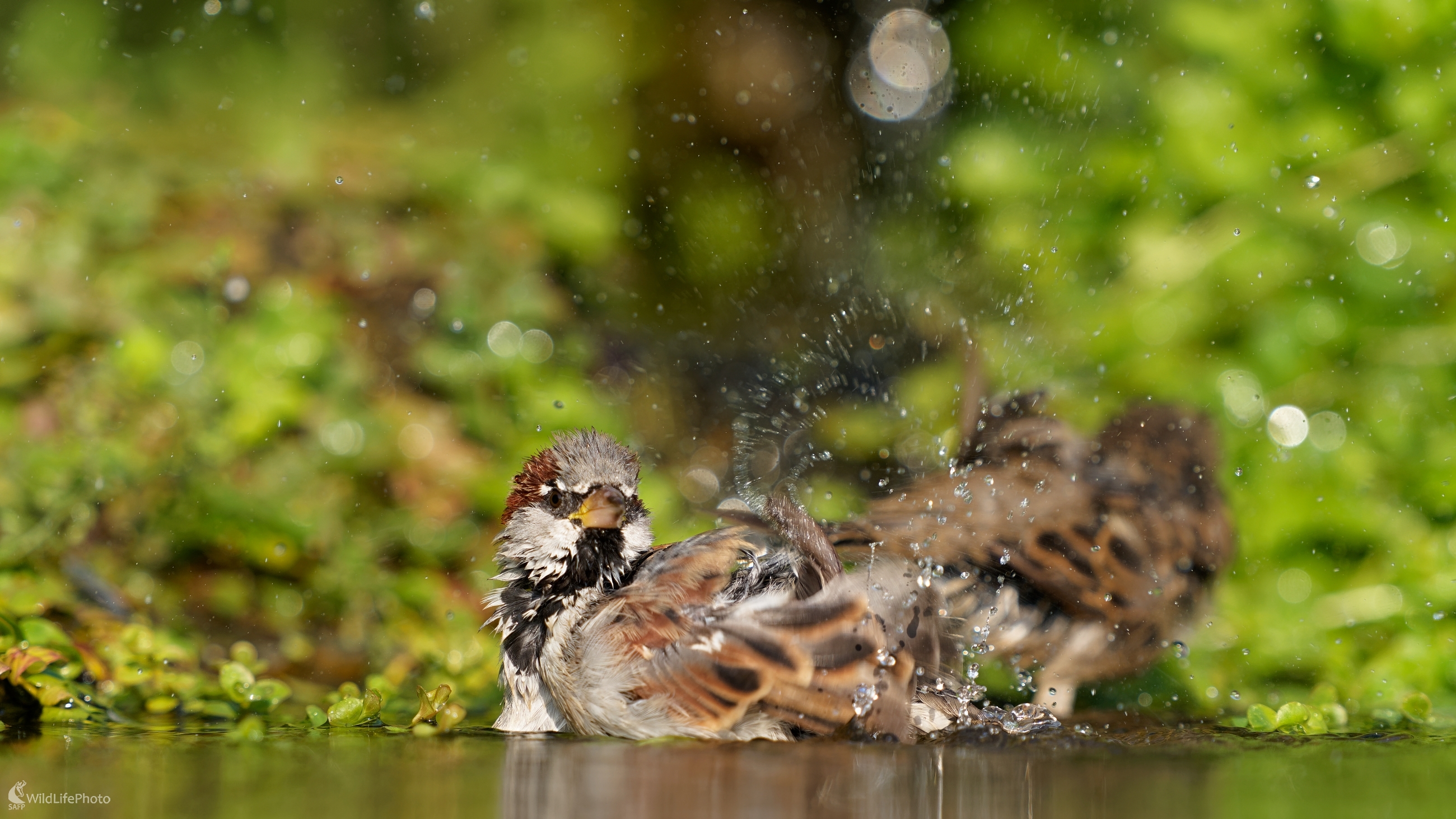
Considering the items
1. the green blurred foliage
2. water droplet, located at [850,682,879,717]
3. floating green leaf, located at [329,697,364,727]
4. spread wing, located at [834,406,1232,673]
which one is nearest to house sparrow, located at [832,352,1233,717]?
spread wing, located at [834,406,1232,673]

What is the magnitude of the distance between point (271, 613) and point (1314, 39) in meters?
5.59

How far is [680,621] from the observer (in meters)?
3.38

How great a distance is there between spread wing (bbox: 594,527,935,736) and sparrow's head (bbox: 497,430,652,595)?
0.28 m

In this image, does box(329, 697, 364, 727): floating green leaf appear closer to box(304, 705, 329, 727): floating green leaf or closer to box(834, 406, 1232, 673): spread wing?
box(304, 705, 329, 727): floating green leaf

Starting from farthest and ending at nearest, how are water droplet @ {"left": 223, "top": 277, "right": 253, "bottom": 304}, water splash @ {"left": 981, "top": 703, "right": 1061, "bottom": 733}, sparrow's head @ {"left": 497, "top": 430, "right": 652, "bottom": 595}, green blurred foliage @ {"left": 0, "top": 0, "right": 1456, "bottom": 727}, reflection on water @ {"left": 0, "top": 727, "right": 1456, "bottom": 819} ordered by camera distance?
water droplet @ {"left": 223, "top": 277, "right": 253, "bottom": 304} → green blurred foliage @ {"left": 0, "top": 0, "right": 1456, "bottom": 727} → sparrow's head @ {"left": 497, "top": 430, "right": 652, "bottom": 595} → water splash @ {"left": 981, "top": 703, "right": 1061, "bottom": 733} → reflection on water @ {"left": 0, "top": 727, "right": 1456, "bottom": 819}

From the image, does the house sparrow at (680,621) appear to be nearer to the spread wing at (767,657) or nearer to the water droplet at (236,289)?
the spread wing at (767,657)

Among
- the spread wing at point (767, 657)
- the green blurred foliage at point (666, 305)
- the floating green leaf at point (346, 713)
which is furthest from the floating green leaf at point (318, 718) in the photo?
the spread wing at point (767, 657)

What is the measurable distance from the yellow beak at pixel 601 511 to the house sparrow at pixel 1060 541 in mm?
685

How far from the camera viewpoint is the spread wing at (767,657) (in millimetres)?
3244

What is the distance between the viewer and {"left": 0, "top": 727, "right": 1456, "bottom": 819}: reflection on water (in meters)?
2.47

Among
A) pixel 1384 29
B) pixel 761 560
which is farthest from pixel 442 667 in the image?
pixel 1384 29

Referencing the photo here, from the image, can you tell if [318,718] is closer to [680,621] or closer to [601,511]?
[601,511]

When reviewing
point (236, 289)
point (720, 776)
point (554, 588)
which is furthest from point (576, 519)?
point (236, 289)

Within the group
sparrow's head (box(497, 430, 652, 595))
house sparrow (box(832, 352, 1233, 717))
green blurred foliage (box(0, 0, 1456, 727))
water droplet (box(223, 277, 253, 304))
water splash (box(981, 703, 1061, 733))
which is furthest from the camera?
water droplet (box(223, 277, 253, 304))
